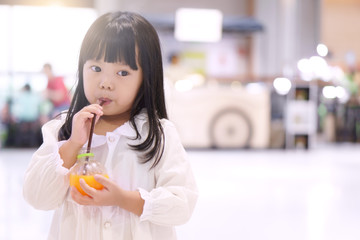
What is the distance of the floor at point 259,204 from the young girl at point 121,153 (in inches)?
39.6

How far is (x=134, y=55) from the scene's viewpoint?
82cm

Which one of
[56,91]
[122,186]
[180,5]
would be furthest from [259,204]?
[180,5]

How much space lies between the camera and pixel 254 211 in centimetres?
232

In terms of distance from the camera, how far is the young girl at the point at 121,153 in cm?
79

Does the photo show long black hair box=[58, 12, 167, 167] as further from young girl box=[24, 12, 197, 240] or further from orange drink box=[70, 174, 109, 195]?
orange drink box=[70, 174, 109, 195]

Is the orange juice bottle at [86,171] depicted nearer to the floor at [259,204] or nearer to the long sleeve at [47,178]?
the long sleeve at [47,178]

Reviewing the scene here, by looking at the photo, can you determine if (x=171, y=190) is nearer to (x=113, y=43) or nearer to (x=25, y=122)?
(x=113, y=43)

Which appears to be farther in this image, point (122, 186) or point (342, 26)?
point (342, 26)

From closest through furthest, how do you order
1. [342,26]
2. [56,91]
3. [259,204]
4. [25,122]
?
1. [259,204]
2. [56,91]
3. [25,122]
4. [342,26]

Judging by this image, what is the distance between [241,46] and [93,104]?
955 centimetres

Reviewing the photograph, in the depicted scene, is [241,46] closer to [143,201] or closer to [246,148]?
[246,148]

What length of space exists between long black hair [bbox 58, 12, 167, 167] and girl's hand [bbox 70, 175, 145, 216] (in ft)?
0.27

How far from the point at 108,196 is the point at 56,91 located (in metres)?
5.38

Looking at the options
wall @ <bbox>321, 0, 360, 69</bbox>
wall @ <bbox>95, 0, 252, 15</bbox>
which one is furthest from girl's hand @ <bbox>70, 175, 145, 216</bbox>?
wall @ <bbox>321, 0, 360, 69</bbox>
